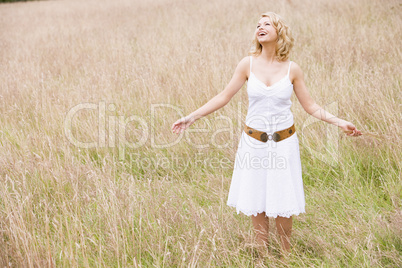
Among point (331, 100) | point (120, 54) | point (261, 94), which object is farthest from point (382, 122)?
point (120, 54)

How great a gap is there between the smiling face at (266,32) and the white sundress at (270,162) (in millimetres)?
211

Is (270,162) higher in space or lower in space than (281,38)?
lower

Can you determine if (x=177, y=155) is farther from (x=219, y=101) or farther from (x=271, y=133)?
(x=271, y=133)

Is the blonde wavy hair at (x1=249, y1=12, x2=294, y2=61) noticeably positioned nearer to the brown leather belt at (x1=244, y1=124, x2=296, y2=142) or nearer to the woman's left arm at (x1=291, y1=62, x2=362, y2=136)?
the woman's left arm at (x1=291, y1=62, x2=362, y2=136)

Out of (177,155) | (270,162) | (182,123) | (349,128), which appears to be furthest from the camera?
(177,155)

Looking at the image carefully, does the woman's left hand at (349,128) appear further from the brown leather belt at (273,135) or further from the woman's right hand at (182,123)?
the woman's right hand at (182,123)

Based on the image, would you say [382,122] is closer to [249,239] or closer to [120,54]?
[249,239]

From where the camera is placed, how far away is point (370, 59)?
17.0ft

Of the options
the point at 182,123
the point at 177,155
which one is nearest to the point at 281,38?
the point at 182,123

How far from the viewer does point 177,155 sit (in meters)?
3.50

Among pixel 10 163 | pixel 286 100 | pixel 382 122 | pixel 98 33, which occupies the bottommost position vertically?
pixel 10 163

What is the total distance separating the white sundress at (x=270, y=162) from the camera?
206 centimetres

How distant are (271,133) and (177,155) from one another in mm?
1566

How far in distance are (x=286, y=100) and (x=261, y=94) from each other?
16 cm
